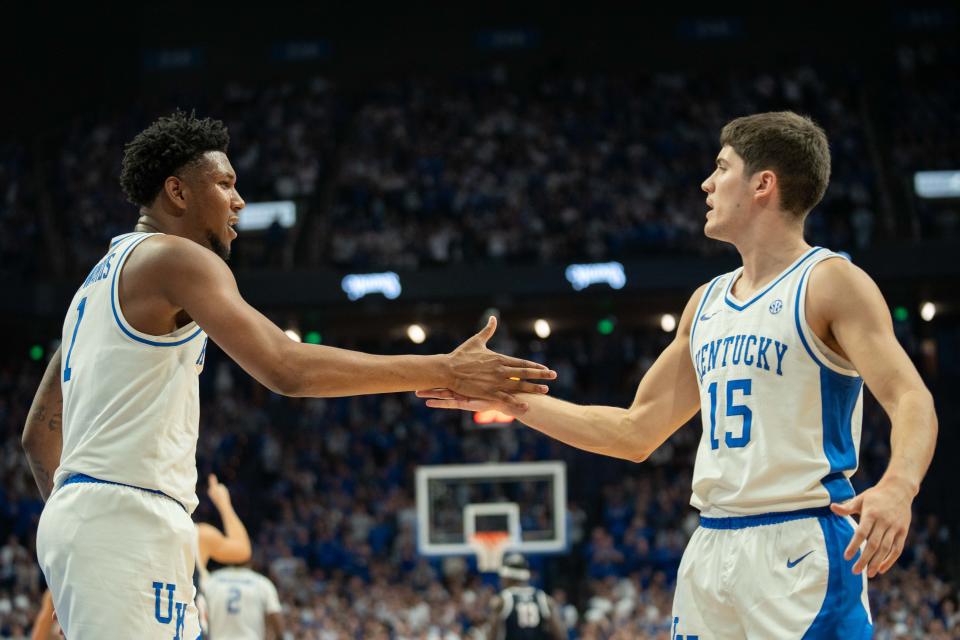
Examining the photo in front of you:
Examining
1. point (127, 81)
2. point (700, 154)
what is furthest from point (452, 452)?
point (127, 81)

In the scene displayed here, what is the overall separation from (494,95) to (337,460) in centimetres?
938

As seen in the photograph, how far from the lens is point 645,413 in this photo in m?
4.72

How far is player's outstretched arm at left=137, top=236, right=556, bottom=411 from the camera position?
13.0 ft

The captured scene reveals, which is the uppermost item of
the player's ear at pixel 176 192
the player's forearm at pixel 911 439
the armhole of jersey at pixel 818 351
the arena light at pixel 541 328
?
the arena light at pixel 541 328

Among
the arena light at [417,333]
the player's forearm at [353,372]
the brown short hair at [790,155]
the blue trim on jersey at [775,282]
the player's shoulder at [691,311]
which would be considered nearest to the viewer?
the player's forearm at [353,372]

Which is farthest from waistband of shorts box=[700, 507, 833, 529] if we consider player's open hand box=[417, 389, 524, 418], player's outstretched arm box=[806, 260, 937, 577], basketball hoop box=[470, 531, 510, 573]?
basketball hoop box=[470, 531, 510, 573]

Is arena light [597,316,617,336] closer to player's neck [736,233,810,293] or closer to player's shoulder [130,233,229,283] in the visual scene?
player's neck [736,233,810,293]

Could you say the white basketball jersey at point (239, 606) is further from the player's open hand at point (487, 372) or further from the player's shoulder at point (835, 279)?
the player's shoulder at point (835, 279)

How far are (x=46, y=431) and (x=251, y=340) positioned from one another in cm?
111

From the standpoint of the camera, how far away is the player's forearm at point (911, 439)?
351 centimetres

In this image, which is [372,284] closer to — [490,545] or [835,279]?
[490,545]

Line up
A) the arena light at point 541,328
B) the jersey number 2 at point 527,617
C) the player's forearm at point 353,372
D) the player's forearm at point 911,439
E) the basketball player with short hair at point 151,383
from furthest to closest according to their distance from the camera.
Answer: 1. the arena light at point 541,328
2. the jersey number 2 at point 527,617
3. the player's forearm at point 353,372
4. the basketball player with short hair at point 151,383
5. the player's forearm at point 911,439

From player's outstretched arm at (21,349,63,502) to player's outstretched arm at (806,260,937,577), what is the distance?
2761 mm

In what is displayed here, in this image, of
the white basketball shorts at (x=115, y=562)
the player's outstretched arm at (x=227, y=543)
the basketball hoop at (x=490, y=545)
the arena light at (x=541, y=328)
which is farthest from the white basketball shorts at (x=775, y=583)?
the arena light at (x=541, y=328)
